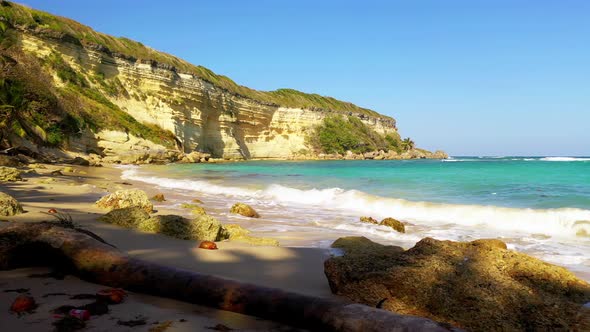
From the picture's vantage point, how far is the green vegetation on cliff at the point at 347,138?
66.5m

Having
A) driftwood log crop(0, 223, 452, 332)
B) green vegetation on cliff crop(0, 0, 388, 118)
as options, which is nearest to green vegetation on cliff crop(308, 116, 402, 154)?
green vegetation on cliff crop(0, 0, 388, 118)

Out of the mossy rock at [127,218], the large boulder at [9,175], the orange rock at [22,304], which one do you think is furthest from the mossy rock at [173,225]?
the large boulder at [9,175]

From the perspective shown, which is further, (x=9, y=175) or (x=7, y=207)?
(x=9, y=175)

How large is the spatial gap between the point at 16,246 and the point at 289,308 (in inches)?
84.5

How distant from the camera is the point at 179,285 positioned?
2680 millimetres

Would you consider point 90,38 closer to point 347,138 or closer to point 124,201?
point 124,201

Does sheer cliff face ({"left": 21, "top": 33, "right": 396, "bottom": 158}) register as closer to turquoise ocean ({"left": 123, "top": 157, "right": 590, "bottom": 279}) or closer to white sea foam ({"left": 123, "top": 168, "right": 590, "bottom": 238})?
turquoise ocean ({"left": 123, "top": 157, "right": 590, "bottom": 279})

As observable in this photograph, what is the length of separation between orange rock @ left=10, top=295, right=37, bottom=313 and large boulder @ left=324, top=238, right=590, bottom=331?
1890 millimetres

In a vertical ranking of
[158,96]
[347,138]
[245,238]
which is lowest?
[245,238]

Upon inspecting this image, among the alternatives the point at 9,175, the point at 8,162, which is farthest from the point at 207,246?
the point at 8,162

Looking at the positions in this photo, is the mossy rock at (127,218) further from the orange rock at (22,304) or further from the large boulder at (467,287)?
the large boulder at (467,287)

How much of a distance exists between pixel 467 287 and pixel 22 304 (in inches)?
104

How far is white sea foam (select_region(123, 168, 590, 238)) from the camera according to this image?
330 inches

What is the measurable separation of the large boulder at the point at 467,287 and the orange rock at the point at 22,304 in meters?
→ 1.89
